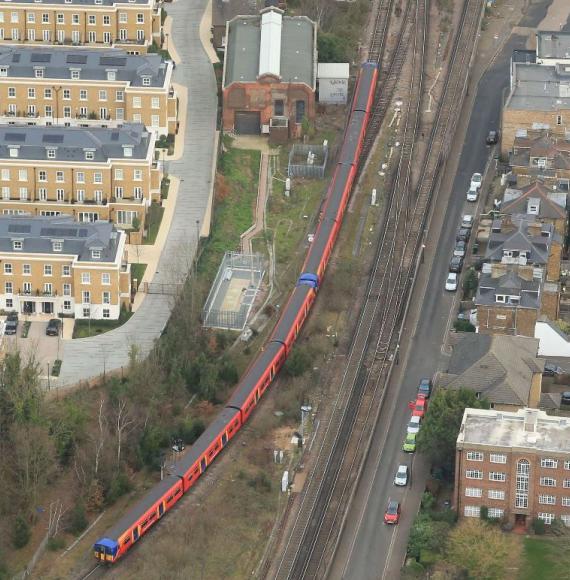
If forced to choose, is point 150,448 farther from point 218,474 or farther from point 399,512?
point 399,512

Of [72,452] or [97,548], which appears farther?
[72,452]

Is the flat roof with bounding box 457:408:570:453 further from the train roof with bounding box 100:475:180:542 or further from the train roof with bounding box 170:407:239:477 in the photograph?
the train roof with bounding box 100:475:180:542

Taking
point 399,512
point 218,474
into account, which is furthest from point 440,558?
point 218,474

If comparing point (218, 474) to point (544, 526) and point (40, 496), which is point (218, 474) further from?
point (544, 526)

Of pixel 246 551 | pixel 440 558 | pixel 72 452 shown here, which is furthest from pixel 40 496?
pixel 440 558

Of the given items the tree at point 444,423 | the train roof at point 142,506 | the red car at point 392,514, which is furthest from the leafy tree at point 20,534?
the tree at point 444,423

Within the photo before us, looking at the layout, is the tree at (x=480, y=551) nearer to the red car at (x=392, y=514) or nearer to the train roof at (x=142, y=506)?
the red car at (x=392, y=514)
